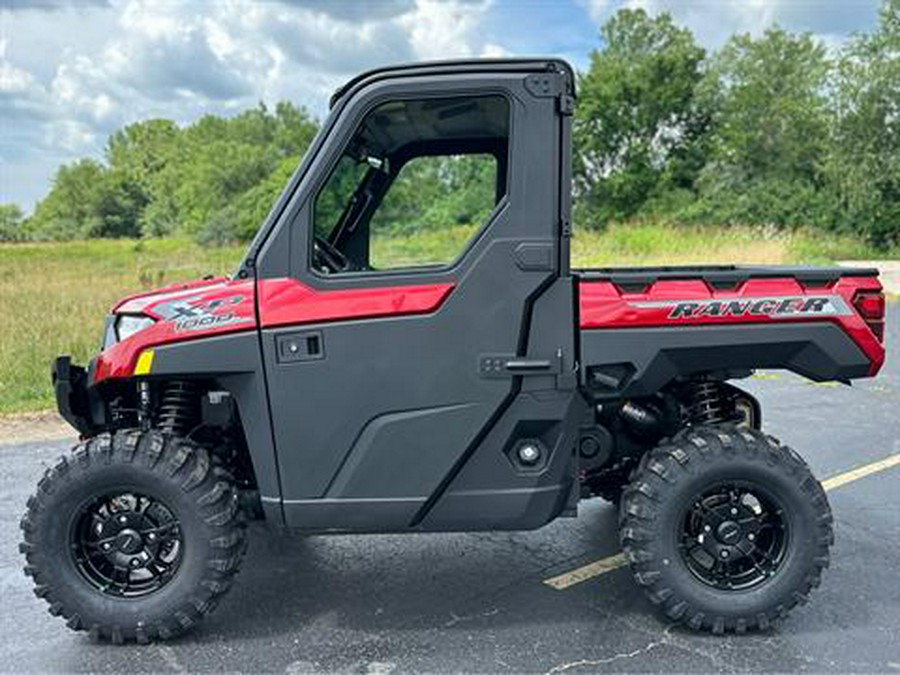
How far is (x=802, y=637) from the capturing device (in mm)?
3316

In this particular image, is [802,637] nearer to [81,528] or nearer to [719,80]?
[81,528]

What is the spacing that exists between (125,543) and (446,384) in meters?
1.48

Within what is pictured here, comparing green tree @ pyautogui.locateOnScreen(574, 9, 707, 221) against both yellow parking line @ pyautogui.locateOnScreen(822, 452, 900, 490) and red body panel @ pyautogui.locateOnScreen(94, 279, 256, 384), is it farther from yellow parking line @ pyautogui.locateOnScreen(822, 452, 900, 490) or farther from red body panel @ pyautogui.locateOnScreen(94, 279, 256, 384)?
red body panel @ pyautogui.locateOnScreen(94, 279, 256, 384)

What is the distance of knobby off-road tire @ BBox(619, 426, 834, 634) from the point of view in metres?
3.32

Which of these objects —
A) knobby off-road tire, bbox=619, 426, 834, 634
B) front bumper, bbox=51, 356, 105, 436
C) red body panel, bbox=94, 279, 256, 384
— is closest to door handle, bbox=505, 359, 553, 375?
knobby off-road tire, bbox=619, 426, 834, 634

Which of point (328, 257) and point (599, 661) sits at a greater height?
point (328, 257)

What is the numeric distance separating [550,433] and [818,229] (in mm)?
31556

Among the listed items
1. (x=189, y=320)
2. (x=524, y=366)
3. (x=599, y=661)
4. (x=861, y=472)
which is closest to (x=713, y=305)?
(x=524, y=366)

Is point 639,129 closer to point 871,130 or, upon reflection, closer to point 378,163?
point 871,130

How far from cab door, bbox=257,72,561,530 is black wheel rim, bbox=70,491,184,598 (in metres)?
0.57

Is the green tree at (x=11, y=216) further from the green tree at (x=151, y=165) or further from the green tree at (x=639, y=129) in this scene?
the green tree at (x=639, y=129)

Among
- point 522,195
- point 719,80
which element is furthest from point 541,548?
point 719,80

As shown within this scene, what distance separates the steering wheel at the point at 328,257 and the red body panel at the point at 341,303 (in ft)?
0.51

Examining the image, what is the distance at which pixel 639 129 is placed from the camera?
160ft
